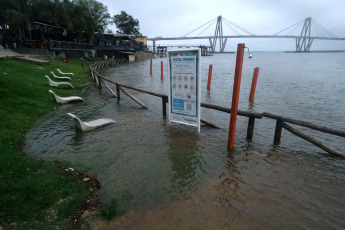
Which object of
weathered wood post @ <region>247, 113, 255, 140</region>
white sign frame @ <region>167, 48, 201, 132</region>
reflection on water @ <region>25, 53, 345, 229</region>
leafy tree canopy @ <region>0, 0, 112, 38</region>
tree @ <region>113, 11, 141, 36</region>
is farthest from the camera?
tree @ <region>113, 11, 141, 36</region>

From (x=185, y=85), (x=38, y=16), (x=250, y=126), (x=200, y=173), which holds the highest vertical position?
(x=38, y=16)

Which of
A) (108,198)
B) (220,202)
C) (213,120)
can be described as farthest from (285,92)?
(108,198)

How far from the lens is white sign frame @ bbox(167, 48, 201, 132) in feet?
17.7

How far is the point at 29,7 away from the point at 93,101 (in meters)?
29.9

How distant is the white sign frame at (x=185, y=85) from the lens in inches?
212

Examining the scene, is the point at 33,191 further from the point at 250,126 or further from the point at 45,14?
the point at 45,14

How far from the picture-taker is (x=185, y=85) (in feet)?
18.7

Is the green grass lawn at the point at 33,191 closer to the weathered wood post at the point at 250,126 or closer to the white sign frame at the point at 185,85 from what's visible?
the white sign frame at the point at 185,85

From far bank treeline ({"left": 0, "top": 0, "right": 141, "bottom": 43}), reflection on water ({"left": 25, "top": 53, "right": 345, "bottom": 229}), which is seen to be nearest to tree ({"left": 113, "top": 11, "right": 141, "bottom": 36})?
far bank treeline ({"left": 0, "top": 0, "right": 141, "bottom": 43})

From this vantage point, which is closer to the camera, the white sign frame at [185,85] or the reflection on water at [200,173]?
the reflection on water at [200,173]

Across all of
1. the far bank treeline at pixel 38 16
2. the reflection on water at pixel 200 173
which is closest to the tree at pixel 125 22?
the far bank treeline at pixel 38 16

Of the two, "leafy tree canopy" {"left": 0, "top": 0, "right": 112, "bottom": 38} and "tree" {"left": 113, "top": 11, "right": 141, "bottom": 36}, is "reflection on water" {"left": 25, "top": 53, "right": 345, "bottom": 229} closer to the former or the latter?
"leafy tree canopy" {"left": 0, "top": 0, "right": 112, "bottom": 38}

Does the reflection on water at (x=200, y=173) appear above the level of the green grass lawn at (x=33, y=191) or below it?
below

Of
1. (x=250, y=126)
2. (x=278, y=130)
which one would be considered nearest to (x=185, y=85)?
(x=250, y=126)
